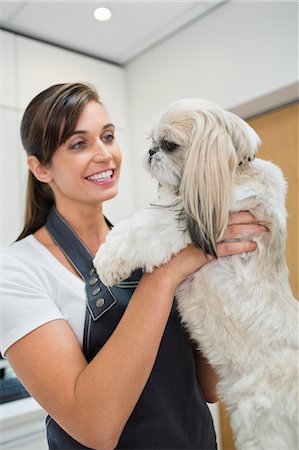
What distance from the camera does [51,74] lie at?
339 cm

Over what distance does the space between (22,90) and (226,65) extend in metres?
1.41

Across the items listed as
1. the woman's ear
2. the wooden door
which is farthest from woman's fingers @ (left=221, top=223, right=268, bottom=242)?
the wooden door

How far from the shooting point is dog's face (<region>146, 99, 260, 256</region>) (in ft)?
3.66

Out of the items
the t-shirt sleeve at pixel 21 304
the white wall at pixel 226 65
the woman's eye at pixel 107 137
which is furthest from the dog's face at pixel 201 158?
the white wall at pixel 226 65

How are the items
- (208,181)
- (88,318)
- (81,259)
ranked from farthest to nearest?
(81,259), (88,318), (208,181)

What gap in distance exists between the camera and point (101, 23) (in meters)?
3.23

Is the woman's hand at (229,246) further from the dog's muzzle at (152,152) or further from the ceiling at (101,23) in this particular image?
the ceiling at (101,23)

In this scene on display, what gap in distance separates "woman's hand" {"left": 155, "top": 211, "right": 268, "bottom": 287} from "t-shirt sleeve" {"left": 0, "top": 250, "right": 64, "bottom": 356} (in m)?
0.31

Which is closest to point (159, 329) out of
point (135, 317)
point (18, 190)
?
point (135, 317)

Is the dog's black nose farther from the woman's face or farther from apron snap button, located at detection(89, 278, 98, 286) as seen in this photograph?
apron snap button, located at detection(89, 278, 98, 286)

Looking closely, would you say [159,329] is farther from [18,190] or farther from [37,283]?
[18,190]

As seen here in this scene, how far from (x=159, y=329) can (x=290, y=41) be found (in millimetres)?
2276

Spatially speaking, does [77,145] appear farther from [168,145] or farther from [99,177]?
[168,145]

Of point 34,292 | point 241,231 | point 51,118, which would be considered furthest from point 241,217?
point 51,118
